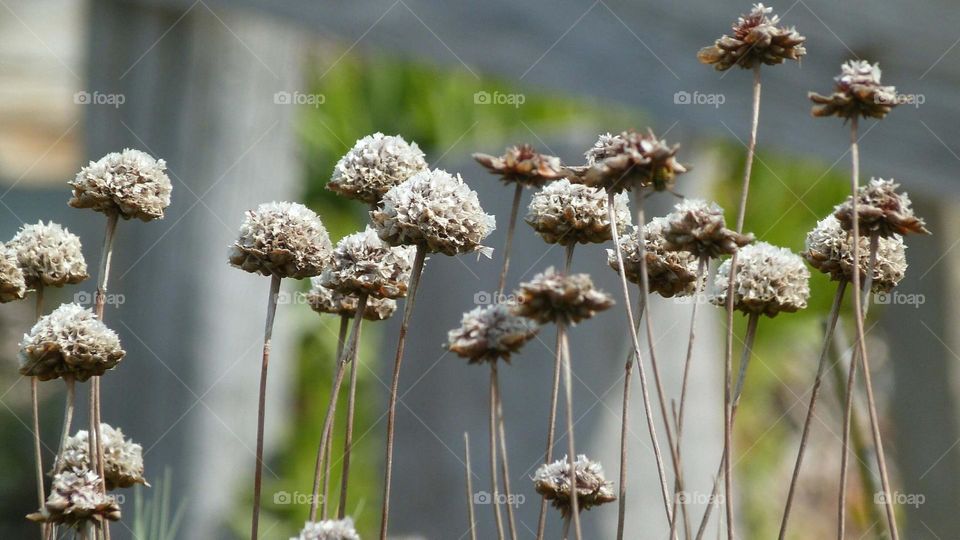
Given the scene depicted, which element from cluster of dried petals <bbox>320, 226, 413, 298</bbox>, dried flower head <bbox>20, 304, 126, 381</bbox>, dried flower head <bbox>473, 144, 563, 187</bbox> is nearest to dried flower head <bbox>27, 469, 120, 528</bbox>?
dried flower head <bbox>20, 304, 126, 381</bbox>

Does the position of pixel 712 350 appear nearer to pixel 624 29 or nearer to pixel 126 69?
pixel 624 29

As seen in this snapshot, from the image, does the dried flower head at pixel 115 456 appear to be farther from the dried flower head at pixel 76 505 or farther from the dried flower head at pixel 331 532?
the dried flower head at pixel 331 532

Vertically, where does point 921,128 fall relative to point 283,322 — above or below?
above

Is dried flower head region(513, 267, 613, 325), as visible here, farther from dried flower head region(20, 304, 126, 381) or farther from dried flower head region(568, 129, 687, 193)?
dried flower head region(20, 304, 126, 381)

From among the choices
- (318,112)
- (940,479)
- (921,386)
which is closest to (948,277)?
(921,386)

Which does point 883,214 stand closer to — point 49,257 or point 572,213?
point 572,213

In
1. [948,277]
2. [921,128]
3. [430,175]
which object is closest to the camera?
[430,175]

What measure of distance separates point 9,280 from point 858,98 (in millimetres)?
629

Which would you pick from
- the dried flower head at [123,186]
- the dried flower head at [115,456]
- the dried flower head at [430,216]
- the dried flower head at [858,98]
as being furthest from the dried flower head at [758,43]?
the dried flower head at [115,456]

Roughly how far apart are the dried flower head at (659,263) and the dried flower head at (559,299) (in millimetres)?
172

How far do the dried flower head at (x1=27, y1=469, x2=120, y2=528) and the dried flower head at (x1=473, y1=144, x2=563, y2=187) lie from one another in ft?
1.14

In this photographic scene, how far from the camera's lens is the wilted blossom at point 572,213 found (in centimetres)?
83

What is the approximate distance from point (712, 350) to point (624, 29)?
976mm

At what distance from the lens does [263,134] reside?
213 centimetres
